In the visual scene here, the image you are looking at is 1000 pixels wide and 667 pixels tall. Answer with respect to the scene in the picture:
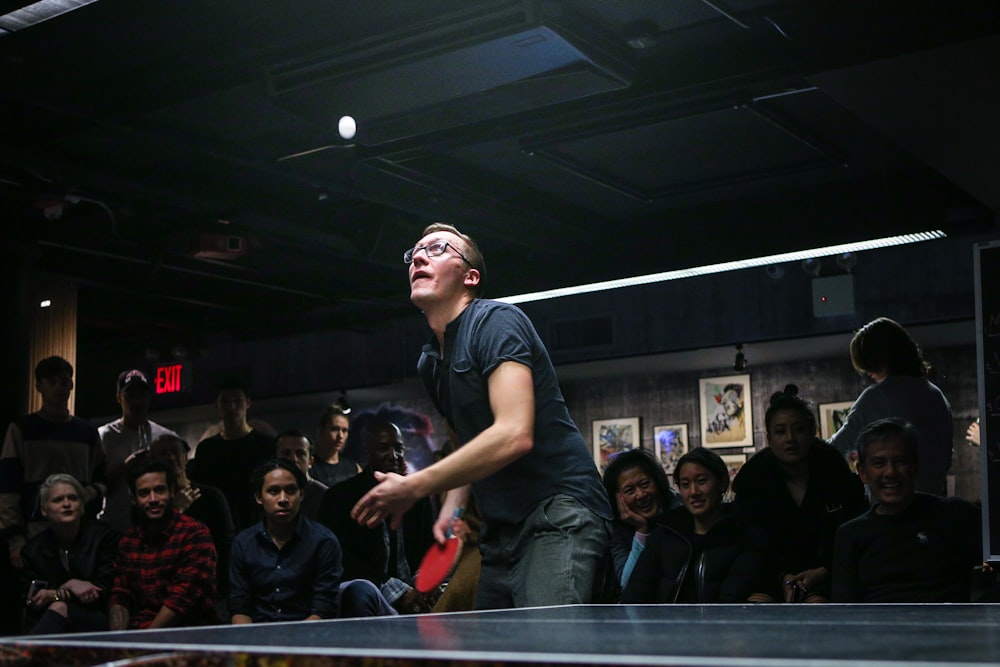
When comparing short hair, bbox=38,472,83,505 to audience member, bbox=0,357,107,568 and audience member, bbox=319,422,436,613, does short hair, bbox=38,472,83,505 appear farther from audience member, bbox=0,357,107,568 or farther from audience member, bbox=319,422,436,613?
audience member, bbox=319,422,436,613

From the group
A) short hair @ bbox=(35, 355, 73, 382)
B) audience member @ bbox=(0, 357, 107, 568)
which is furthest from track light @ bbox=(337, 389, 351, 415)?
short hair @ bbox=(35, 355, 73, 382)

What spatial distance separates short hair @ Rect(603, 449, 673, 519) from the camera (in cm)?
444

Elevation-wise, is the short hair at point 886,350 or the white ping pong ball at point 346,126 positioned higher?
the white ping pong ball at point 346,126

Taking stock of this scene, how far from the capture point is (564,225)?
816 cm

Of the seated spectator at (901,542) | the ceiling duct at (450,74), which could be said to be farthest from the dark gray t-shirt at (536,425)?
the ceiling duct at (450,74)

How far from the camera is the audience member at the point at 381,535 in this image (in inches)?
215

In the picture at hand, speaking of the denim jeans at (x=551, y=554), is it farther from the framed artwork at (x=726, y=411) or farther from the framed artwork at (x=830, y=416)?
the framed artwork at (x=726, y=411)

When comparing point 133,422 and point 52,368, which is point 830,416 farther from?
point 52,368

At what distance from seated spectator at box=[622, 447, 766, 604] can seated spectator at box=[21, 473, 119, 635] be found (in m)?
2.68

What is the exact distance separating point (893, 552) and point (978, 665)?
120 inches

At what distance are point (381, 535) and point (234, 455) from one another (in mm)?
1144

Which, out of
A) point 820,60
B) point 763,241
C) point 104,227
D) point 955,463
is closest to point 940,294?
point 763,241

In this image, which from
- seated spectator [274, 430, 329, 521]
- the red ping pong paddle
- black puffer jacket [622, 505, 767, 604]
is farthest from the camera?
seated spectator [274, 430, 329, 521]

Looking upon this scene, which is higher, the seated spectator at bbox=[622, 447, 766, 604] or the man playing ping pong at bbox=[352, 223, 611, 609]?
the man playing ping pong at bbox=[352, 223, 611, 609]
